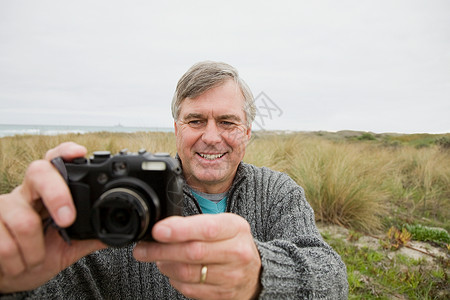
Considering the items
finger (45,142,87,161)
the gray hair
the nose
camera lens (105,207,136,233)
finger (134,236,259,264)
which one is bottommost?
finger (134,236,259,264)

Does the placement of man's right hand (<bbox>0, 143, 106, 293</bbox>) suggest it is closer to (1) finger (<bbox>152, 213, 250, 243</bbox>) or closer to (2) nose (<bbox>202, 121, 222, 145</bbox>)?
(1) finger (<bbox>152, 213, 250, 243</bbox>)

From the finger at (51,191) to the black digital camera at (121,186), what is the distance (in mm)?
53

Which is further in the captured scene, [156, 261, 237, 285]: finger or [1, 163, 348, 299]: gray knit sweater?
[1, 163, 348, 299]: gray knit sweater

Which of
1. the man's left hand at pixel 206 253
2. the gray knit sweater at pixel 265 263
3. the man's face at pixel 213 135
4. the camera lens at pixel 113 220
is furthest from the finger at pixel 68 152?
the man's face at pixel 213 135

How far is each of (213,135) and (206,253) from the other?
3.40 ft

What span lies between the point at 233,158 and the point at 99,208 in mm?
1110

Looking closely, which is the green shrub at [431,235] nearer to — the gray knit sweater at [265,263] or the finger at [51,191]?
the gray knit sweater at [265,263]

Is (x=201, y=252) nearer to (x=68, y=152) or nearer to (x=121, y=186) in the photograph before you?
(x=121, y=186)

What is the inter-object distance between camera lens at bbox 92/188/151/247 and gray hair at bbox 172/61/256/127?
1051 mm

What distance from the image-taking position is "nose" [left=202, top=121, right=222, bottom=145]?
1.74m

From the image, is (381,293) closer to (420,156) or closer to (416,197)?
(416,197)

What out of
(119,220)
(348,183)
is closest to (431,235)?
(348,183)

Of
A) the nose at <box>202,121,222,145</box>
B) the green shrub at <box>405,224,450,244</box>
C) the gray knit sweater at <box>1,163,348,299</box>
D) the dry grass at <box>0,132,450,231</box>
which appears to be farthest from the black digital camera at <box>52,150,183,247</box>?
the green shrub at <box>405,224,450,244</box>

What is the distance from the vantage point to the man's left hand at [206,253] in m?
0.77
